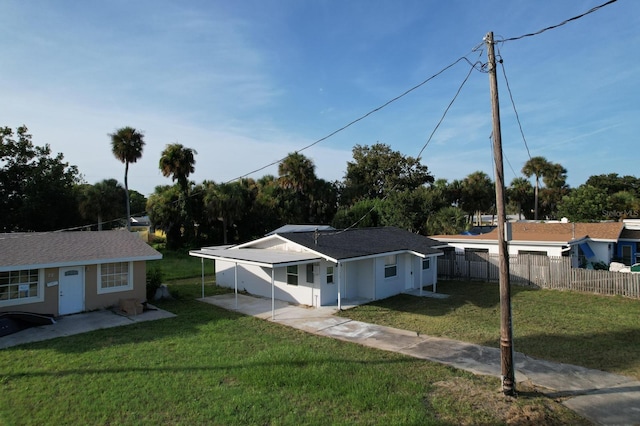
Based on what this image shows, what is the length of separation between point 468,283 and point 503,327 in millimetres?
15221

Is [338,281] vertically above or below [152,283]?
above

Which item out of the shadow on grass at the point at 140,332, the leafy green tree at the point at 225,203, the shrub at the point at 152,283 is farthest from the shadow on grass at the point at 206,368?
the leafy green tree at the point at 225,203

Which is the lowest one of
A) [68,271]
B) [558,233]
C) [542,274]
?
[542,274]

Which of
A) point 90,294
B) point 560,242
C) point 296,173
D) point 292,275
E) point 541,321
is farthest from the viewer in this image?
point 296,173

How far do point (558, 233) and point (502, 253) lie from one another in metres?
20.6

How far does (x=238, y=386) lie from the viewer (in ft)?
27.5

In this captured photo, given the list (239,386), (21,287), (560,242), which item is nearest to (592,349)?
(239,386)

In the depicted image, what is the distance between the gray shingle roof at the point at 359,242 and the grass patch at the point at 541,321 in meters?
2.34

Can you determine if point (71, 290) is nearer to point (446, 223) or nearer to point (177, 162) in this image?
point (177, 162)

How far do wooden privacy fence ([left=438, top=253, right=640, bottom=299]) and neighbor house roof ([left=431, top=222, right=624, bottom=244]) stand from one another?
175 centimetres

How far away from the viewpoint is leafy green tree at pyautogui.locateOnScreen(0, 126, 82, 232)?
3847 cm

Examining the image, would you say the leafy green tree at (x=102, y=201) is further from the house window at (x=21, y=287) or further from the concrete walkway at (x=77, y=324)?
the concrete walkway at (x=77, y=324)

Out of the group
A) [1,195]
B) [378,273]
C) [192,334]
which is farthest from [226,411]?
[1,195]

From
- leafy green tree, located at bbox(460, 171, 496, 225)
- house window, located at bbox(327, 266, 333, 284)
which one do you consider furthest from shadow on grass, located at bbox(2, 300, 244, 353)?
leafy green tree, located at bbox(460, 171, 496, 225)
